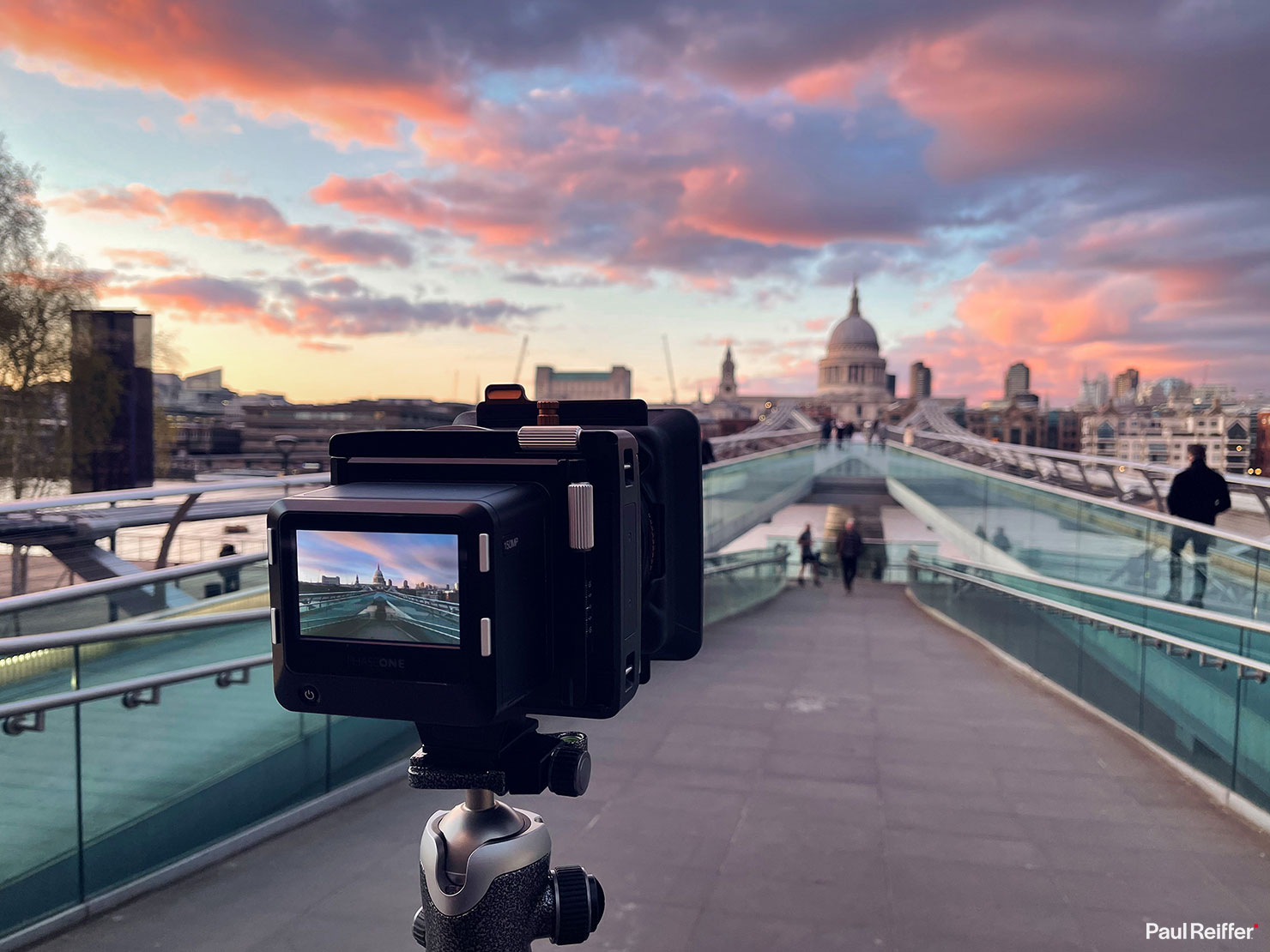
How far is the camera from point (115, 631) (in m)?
4.05

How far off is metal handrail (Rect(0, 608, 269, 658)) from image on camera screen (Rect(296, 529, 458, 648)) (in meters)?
2.77

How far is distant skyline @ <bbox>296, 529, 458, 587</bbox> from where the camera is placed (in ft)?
4.65

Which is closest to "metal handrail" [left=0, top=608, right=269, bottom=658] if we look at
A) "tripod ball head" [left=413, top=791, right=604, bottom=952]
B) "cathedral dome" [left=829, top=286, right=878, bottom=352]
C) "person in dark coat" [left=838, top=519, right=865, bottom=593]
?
"tripod ball head" [left=413, top=791, right=604, bottom=952]

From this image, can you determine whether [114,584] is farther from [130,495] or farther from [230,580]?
[230,580]

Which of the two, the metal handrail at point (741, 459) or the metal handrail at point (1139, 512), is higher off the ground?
the metal handrail at point (741, 459)

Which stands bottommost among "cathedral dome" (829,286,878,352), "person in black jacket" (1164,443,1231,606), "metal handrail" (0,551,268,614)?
"metal handrail" (0,551,268,614)

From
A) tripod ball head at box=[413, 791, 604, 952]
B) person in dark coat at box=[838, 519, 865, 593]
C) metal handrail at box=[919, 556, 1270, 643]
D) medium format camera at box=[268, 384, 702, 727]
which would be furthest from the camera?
person in dark coat at box=[838, 519, 865, 593]

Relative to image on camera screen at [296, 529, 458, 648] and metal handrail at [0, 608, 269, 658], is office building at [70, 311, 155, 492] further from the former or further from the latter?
image on camera screen at [296, 529, 458, 648]

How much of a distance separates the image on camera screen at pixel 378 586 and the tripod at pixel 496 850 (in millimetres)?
384

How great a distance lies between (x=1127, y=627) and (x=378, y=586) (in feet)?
24.3

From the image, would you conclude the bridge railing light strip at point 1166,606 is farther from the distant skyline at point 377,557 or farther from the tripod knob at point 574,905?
the distant skyline at point 377,557

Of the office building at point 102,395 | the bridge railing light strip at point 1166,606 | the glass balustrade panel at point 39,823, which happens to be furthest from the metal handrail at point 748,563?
the office building at point 102,395

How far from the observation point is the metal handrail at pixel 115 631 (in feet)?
11.7

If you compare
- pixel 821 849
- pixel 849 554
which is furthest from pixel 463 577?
pixel 849 554
